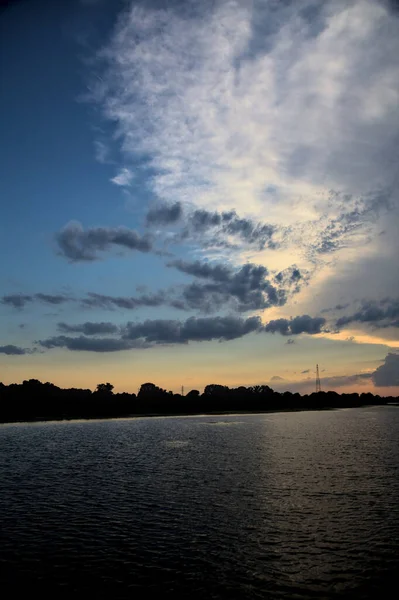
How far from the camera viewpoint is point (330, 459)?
2788 inches

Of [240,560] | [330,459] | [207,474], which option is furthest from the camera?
[330,459]

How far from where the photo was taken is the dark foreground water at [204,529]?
24.8m

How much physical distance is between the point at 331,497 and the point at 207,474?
1962 cm

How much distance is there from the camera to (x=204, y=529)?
34.8 meters

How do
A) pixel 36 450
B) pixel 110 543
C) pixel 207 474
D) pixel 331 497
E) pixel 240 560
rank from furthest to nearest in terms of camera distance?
pixel 36 450 < pixel 207 474 < pixel 331 497 < pixel 110 543 < pixel 240 560

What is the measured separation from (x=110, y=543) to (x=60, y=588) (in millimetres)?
7730

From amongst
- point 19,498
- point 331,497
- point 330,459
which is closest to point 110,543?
point 19,498

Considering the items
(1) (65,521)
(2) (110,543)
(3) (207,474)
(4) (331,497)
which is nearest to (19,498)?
(1) (65,521)

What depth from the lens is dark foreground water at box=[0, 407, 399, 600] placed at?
81.5ft

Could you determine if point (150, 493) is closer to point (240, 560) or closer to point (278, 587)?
point (240, 560)

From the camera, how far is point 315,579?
24.9 metres

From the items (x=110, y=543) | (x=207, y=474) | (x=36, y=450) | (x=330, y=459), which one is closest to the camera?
(x=110, y=543)

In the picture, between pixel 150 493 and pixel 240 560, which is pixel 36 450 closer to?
pixel 150 493

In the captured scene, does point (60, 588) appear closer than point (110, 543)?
Yes
